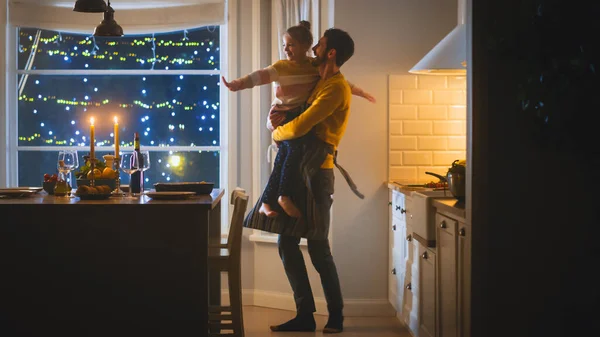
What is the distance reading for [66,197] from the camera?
3.92 metres

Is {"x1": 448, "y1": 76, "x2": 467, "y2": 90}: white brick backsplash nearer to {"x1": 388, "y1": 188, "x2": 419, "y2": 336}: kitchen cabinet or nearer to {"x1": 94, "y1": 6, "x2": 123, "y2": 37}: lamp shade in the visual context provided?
{"x1": 388, "y1": 188, "x2": 419, "y2": 336}: kitchen cabinet

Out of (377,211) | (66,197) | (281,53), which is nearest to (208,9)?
(281,53)

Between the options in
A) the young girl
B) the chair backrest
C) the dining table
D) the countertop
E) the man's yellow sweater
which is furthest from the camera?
the young girl

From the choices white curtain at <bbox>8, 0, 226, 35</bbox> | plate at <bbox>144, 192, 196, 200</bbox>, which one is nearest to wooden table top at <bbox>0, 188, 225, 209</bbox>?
plate at <bbox>144, 192, 196, 200</bbox>

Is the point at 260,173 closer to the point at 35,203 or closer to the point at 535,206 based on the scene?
the point at 35,203

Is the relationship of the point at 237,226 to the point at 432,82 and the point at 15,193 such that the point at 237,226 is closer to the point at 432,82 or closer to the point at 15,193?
the point at 15,193

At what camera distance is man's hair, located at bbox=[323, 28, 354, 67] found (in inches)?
185

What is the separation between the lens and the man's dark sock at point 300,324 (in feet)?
16.1

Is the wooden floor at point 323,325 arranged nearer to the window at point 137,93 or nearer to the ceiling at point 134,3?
the window at point 137,93

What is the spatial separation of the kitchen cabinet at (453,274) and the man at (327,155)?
1.17 meters

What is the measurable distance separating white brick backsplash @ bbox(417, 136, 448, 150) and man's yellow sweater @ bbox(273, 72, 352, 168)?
758mm

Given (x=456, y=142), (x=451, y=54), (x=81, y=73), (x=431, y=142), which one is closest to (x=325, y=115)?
(x=451, y=54)

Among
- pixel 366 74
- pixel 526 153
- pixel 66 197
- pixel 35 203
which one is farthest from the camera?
pixel 366 74

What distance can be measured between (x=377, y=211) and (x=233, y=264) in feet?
4.89
